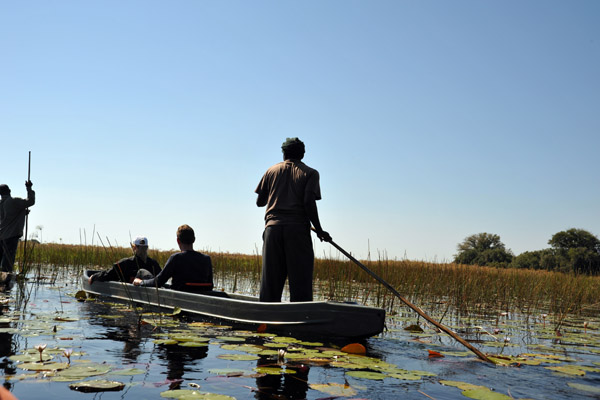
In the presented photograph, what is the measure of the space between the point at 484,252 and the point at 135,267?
55.1m

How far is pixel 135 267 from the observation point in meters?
7.97

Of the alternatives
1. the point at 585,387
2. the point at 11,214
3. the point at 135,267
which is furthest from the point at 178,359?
the point at 11,214

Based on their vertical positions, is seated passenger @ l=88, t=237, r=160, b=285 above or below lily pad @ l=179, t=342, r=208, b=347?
above

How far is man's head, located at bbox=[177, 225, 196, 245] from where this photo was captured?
6.77 metres

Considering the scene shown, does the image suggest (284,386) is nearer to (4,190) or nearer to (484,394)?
(484,394)

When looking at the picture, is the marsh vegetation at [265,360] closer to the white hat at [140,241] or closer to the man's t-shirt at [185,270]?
the man's t-shirt at [185,270]

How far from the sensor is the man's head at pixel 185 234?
677 cm

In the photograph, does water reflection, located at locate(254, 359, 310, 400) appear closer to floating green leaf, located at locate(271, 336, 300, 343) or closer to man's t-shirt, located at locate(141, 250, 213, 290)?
floating green leaf, located at locate(271, 336, 300, 343)

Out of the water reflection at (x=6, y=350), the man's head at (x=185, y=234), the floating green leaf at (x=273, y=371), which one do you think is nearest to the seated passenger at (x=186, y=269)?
the man's head at (x=185, y=234)

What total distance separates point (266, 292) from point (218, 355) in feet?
5.84

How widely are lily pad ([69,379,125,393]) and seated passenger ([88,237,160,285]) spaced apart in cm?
422

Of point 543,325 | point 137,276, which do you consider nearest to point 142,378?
point 137,276

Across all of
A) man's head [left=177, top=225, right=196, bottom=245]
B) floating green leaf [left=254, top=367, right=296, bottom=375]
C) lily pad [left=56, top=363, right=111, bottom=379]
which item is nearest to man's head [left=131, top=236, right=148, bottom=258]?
man's head [left=177, top=225, right=196, bottom=245]

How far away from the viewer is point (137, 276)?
7.53m
